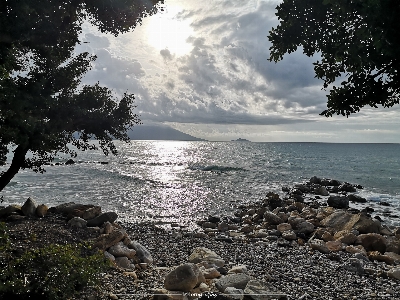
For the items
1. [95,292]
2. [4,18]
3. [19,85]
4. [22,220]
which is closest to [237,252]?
[95,292]

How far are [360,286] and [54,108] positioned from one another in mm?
11054

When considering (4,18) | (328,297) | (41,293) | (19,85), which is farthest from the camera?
(19,85)

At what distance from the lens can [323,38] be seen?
8.20 meters

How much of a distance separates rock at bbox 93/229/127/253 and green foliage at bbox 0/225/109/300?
4.67 m

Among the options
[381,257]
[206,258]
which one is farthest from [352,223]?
[206,258]

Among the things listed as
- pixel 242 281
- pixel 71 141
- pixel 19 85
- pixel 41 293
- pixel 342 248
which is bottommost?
pixel 342 248

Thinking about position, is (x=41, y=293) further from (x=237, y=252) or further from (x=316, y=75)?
(x=237, y=252)

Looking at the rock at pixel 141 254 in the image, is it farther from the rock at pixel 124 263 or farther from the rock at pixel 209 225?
the rock at pixel 209 225

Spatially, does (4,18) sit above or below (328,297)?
above

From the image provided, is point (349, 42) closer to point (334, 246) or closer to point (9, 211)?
point (334, 246)

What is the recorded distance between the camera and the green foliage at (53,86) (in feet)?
26.4

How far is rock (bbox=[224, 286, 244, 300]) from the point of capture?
23.3ft

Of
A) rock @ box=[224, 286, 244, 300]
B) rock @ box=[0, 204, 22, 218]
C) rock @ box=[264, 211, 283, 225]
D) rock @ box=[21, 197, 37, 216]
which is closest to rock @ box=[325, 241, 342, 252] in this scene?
rock @ box=[264, 211, 283, 225]

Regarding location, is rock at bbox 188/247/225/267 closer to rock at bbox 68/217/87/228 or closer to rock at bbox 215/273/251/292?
rock at bbox 215/273/251/292
